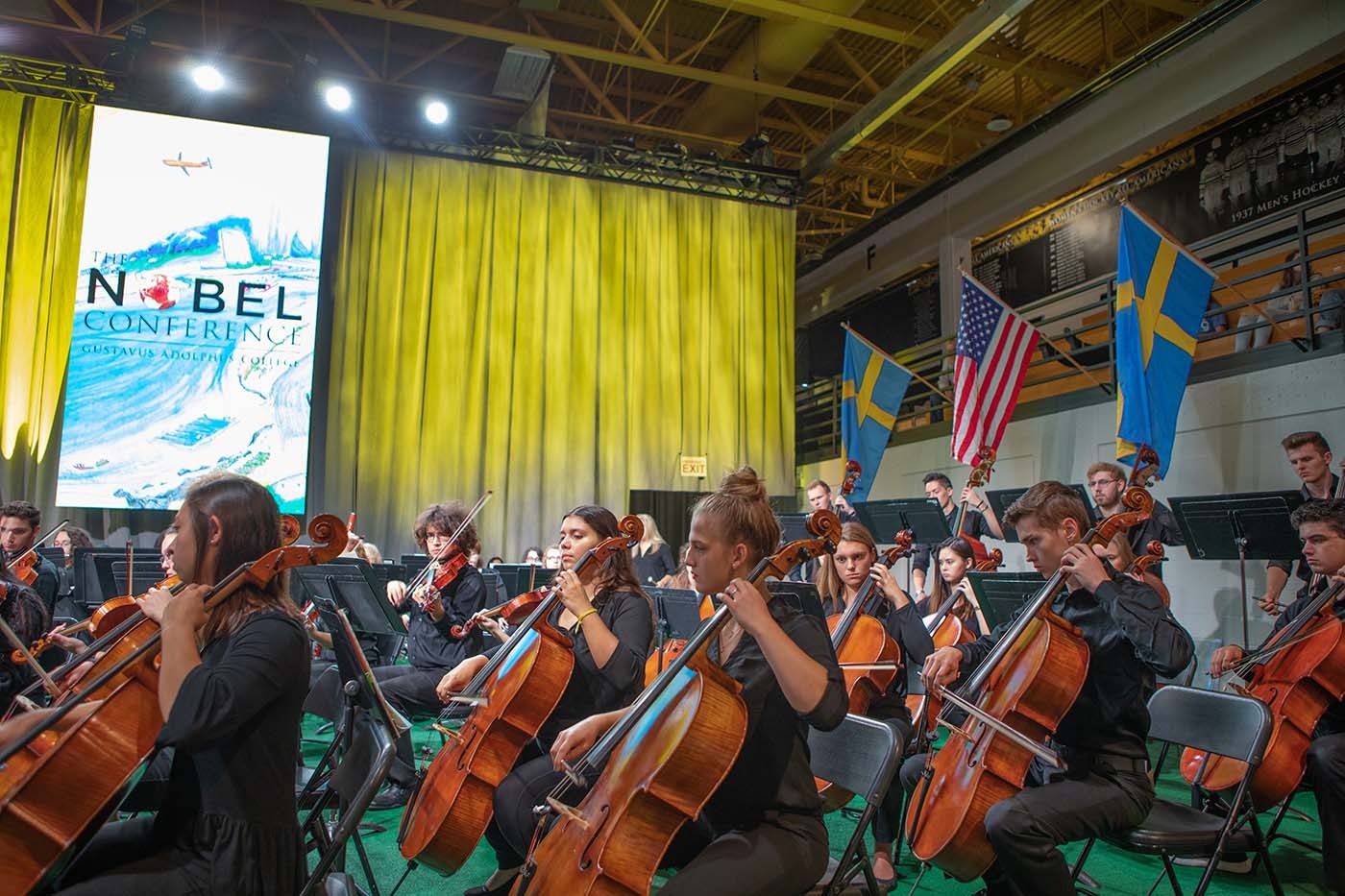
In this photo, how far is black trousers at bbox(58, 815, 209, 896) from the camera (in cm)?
182

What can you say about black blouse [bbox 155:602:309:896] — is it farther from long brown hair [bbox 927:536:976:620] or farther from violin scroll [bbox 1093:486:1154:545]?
long brown hair [bbox 927:536:976:620]

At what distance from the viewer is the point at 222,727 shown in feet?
5.97

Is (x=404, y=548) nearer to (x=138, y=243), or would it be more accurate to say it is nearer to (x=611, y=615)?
(x=138, y=243)

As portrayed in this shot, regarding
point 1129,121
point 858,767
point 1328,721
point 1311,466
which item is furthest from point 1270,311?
point 858,767

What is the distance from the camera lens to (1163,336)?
21.2ft

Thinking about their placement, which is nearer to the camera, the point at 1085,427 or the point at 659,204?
the point at 1085,427

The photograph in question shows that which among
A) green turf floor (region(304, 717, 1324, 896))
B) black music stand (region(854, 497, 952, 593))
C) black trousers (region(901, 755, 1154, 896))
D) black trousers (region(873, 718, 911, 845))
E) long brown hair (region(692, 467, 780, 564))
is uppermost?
black music stand (region(854, 497, 952, 593))

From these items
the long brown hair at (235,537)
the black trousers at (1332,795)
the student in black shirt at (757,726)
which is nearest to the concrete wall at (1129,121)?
the black trousers at (1332,795)

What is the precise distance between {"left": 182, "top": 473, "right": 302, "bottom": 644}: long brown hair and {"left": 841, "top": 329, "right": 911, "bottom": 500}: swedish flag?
26.0 feet

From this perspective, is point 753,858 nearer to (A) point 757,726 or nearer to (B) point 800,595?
(A) point 757,726

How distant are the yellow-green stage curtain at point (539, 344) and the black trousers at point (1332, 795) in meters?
8.04

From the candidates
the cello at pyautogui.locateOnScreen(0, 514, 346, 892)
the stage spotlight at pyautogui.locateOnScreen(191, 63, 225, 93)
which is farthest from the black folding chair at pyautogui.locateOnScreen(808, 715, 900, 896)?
the stage spotlight at pyautogui.locateOnScreen(191, 63, 225, 93)

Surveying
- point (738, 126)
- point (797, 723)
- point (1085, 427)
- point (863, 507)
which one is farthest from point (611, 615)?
point (738, 126)

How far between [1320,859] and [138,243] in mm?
9957
